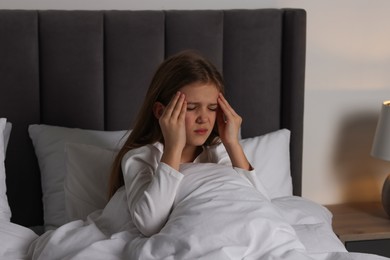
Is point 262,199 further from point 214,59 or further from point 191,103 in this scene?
point 214,59

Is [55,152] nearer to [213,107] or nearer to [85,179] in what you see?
A: [85,179]

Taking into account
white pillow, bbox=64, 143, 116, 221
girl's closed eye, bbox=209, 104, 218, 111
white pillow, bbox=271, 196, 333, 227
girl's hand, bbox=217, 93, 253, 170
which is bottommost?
white pillow, bbox=271, 196, 333, 227

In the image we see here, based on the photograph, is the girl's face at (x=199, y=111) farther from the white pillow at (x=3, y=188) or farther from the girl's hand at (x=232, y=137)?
the white pillow at (x=3, y=188)

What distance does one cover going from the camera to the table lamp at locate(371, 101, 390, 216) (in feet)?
10.0

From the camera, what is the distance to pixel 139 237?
220 cm

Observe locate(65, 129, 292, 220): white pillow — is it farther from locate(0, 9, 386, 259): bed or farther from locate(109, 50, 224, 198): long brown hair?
locate(109, 50, 224, 198): long brown hair

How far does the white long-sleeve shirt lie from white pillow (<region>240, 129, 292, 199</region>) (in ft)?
1.23

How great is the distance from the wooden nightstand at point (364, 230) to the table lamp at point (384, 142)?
0.08 metres

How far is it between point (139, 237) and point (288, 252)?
16.7 inches

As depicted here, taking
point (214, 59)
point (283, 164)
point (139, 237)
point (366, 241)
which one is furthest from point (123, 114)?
point (366, 241)

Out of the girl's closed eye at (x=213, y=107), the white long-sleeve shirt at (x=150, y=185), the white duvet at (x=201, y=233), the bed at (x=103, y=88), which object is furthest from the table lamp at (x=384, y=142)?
the girl's closed eye at (x=213, y=107)

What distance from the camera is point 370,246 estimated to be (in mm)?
2939

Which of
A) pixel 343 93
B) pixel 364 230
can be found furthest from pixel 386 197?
pixel 343 93

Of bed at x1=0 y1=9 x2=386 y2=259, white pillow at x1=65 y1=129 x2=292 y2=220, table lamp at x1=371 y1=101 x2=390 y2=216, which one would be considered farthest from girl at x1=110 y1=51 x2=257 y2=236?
table lamp at x1=371 y1=101 x2=390 y2=216
